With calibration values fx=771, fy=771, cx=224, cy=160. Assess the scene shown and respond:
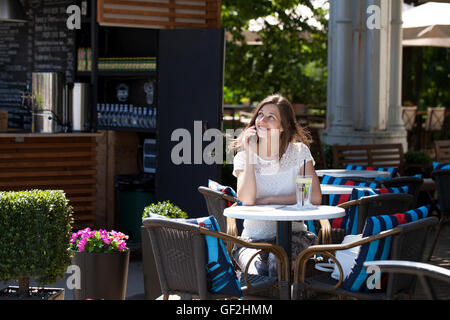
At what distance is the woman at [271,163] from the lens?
15.2ft

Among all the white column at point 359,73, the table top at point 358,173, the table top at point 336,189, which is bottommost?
the table top at point 336,189

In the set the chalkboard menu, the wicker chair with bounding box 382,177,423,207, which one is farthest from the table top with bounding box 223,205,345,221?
the chalkboard menu

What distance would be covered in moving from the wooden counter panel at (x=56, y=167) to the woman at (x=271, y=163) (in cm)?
309

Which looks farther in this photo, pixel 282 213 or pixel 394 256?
pixel 282 213

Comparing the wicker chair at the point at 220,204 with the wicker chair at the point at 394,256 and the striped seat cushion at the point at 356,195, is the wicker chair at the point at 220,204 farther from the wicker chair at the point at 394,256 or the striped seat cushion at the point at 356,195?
the wicker chair at the point at 394,256

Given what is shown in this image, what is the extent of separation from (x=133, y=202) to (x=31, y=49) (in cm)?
287

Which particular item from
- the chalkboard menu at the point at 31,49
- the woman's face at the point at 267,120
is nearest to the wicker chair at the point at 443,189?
the woman's face at the point at 267,120

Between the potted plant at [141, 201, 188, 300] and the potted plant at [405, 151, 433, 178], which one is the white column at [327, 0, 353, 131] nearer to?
the potted plant at [405, 151, 433, 178]

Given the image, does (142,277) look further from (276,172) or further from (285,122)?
(285,122)

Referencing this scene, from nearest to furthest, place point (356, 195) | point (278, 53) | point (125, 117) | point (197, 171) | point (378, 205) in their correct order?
point (378, 205)
point (356, 195)
point (197, 171)
point (125, 117)
point (278, 53)

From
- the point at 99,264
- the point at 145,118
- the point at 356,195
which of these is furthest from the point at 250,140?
the point at 145,118

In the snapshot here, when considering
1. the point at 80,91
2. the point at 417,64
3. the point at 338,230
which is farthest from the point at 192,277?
the point at 417,64

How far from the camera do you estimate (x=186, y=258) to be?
381 cm

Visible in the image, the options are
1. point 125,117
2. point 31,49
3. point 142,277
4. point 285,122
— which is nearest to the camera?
point 285,122
